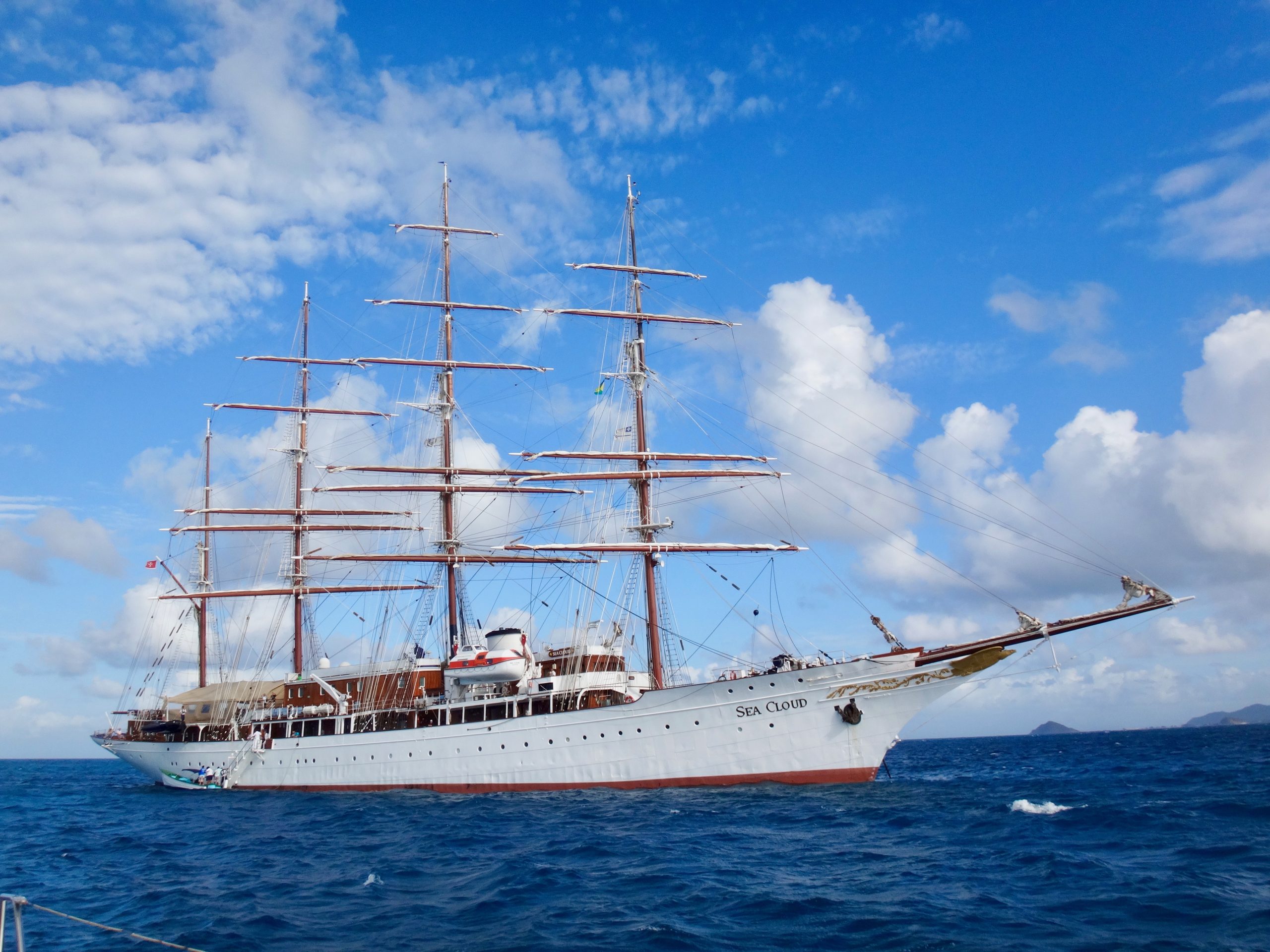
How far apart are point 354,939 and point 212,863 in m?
11.1

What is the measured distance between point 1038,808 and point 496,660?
70.1 ft

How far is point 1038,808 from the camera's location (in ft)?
87.6

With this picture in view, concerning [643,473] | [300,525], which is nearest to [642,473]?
[643,473]

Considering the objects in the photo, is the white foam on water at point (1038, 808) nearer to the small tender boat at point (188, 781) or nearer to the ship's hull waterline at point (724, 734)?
the ship's hull waterline at point (724, 734)

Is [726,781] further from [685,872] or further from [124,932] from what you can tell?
[124,932]

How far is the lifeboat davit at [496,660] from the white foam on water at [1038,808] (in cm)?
1986

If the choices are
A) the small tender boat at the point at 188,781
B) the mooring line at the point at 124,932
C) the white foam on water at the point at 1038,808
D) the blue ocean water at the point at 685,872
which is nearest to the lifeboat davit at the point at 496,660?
the blue ocean water at the point at 685,872

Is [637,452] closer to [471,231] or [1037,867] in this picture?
[471,231]

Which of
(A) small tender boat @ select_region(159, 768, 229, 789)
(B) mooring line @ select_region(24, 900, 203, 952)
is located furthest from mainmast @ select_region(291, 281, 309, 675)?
(B) mooring line @ select_region(24, 900, 203, 952)

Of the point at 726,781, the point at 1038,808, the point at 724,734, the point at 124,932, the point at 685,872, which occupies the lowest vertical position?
the point at 1038,808

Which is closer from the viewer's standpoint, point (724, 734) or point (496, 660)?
point (724, 734)

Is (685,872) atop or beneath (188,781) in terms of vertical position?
beneath

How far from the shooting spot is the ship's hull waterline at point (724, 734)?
100 feet

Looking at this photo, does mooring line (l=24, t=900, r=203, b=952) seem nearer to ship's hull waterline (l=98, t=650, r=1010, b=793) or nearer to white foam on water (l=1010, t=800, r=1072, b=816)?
ship's hull waterline (l=98, t=650, r=1010, b=793)
